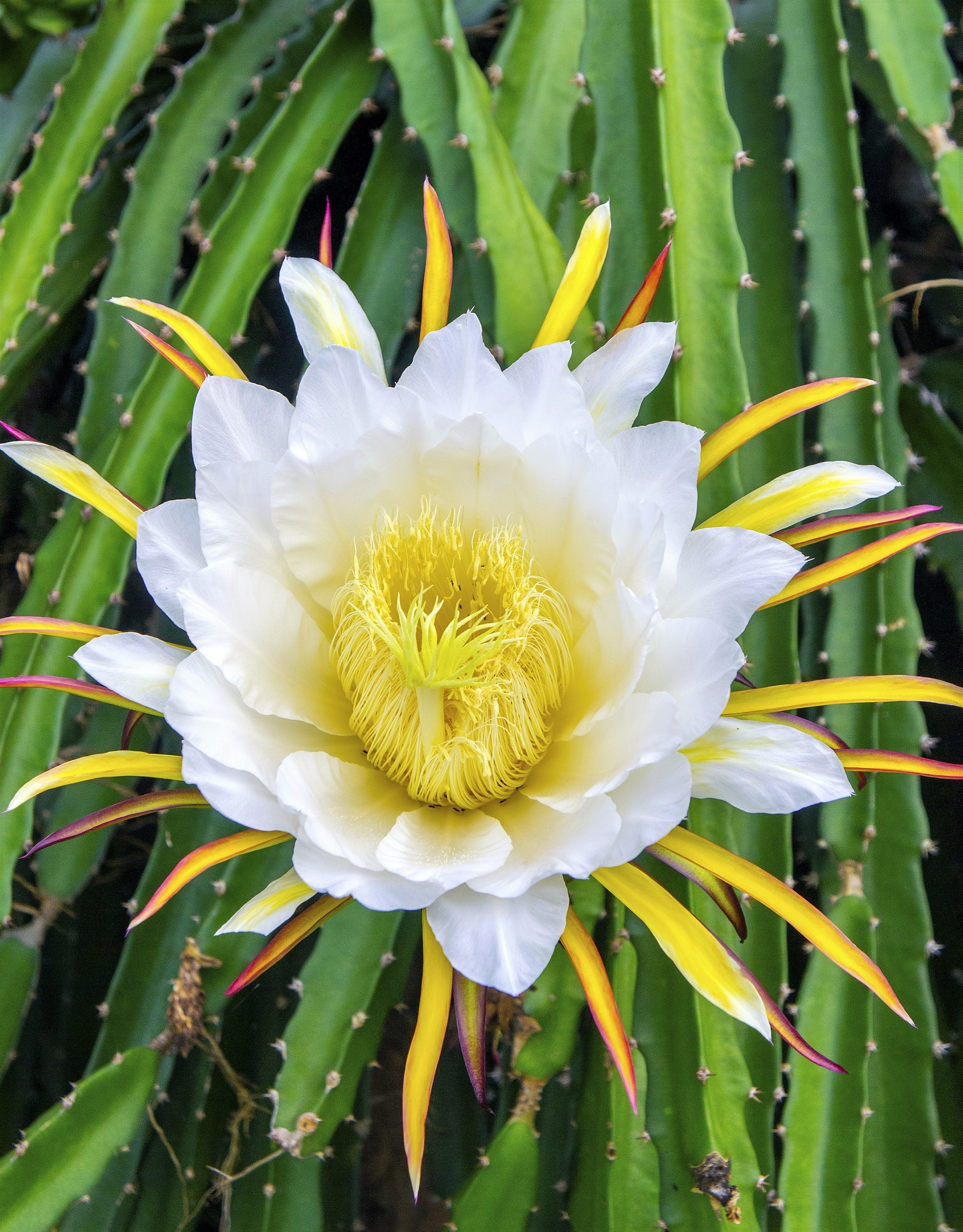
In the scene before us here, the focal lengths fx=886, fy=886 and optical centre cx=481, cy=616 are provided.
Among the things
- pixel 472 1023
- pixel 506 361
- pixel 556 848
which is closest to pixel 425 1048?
pixel 472 1023

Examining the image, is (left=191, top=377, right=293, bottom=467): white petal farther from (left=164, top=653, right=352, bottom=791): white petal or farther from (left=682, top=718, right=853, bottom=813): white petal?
(left=682, top=718, right=853, bottom=813): white petal

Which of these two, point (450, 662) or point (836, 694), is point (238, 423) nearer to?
point (450, 662)

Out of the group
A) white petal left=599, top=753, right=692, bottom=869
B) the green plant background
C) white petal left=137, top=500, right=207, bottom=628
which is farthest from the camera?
the green plant background

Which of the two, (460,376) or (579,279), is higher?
(579,279)

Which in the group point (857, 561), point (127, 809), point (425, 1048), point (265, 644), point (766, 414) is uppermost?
point (766, 414)

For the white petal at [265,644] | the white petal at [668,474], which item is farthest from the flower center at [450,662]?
the white petal at [668,474]

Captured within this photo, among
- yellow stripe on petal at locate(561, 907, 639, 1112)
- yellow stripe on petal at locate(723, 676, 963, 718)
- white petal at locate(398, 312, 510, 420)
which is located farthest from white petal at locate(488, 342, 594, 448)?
yellow stripe on petal at locate(561, 907, 639, 1112)

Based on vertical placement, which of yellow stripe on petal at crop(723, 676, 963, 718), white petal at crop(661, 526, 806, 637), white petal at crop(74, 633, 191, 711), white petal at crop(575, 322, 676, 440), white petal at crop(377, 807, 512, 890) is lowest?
white petal at crop(377, 807, 512, 890)
